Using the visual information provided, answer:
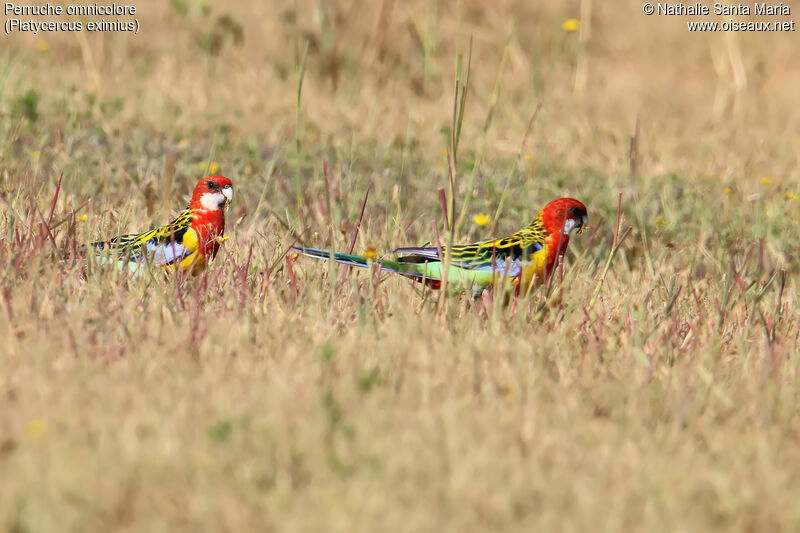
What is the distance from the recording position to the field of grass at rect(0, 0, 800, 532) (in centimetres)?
275

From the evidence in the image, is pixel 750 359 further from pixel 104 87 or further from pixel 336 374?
pixel 104 87

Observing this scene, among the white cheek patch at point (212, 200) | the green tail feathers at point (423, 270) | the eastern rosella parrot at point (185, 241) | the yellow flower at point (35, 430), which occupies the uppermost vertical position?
the white cheek patch at point (212, 200)

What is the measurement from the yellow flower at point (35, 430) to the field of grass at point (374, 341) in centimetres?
1

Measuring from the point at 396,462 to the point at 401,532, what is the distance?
302 millimetres

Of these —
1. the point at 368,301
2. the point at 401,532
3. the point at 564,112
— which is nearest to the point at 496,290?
the point at 368,301

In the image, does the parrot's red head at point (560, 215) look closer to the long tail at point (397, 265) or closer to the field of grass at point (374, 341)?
the field of grass at point (374, 341)

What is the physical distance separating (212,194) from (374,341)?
1399mm

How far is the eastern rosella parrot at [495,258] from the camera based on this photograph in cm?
442

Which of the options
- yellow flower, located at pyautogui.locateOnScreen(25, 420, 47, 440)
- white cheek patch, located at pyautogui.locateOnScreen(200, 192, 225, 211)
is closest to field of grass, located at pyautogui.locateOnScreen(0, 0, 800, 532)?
yellow flower, located at pyautogui.locateOnScreen(25, 420, 47, 440)

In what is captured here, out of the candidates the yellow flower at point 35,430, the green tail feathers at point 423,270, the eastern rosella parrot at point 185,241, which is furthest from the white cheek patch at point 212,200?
the yellow flower at point 35,430

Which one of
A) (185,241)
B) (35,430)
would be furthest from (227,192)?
(35,430)

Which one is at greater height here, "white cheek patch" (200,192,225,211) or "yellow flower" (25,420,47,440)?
"white cheek patch" (200,192,225,211)

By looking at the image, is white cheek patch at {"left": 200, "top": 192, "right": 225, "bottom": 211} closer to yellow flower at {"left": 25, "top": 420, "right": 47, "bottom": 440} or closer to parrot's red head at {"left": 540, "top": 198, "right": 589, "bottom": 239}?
parrot's red head at {"left": 540, "top": 198, "right": 589, "bottom": 239}

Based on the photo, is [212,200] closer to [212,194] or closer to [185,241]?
[212,194]
